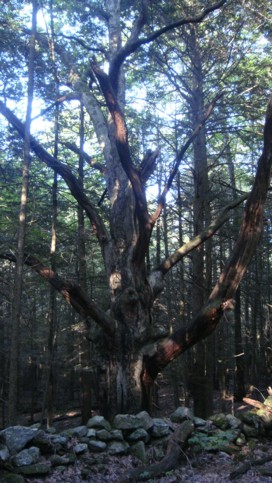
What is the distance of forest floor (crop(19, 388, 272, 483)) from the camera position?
4824mm

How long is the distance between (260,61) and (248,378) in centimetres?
1953

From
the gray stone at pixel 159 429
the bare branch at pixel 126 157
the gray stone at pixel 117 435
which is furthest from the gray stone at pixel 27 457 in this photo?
the bare branch at pixel 126 157

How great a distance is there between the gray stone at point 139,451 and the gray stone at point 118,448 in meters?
0.09

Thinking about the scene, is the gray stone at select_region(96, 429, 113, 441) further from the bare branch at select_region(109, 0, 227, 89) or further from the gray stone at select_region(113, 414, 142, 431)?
the bare branch at select_region(109, 0, 227, 89)

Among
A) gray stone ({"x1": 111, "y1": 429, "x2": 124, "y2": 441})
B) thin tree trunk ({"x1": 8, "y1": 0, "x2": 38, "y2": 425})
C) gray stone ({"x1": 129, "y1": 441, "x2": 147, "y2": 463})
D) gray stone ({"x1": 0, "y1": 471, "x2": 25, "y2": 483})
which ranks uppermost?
thin tree trunk ({"x1": 8, "y1": 0, "x2": 38, "y2": 425})

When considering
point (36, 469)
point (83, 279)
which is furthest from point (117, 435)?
point (83, 279)

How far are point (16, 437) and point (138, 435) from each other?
1.81 metres

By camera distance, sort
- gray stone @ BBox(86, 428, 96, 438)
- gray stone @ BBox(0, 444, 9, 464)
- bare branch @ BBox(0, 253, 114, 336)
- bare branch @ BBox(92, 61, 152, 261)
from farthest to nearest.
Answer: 1. bare branch @ BBox(92, 61, 152, 261)
2. bare branch @ BBox(0, 253, 114, 336)
3. gray stone @ BBox(86, 428, 96, 438)
4. gray stone @ BBox(0, 444, 9, 464)

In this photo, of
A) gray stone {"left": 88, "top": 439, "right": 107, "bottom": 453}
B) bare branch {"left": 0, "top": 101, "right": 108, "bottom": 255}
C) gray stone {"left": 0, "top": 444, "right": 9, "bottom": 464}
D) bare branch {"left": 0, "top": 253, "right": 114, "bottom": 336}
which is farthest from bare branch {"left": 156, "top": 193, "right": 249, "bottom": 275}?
gray stone {"left": 0, "top": 444, "right": 9, "bottom": 464}

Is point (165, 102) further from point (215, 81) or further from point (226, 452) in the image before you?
point (226, 452)

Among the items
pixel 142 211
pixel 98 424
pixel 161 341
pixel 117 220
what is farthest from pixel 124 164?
pixel 98 424

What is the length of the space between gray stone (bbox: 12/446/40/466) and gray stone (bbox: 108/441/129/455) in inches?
44.1

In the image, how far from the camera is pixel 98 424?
5746mm

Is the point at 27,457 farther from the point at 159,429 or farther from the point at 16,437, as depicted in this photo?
the point at 159,429
